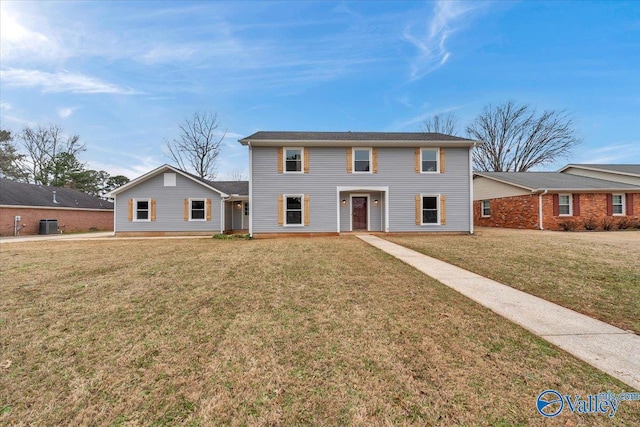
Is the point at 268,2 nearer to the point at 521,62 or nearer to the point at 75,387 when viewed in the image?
the point at 75,387

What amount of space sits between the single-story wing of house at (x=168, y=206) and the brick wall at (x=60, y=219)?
10.1 meters

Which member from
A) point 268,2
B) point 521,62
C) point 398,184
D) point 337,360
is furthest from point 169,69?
point 521,62

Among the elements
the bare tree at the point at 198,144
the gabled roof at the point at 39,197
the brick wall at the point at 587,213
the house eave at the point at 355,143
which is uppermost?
the bare tree at the point at 198,144

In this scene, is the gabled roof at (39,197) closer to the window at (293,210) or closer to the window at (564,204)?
the window at (293,210)

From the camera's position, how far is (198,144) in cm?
2548

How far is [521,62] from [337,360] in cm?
2433

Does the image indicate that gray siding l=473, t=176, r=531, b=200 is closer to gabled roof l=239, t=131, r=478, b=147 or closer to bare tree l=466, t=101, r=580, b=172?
gabled roof l=239, t=131, r=478, b=147

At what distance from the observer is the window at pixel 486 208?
19312 millimetres

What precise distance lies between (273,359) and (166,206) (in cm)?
1557

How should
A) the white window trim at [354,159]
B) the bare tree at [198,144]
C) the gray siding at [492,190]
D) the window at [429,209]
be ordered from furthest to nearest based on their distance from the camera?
1. the bare tree at [198,144]
2. the gray siding at [492,190]
3. the window at [429,209]
4. the white window trim at [354,159]

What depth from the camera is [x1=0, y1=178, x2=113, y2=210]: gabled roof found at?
1839 cm

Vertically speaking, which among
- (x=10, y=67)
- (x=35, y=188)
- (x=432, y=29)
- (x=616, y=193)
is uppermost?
(x=432, y=29)

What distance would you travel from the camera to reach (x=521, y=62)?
59.0 feet

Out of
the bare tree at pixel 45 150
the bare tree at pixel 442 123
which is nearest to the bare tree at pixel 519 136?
the bare tree at pixel 442 123
